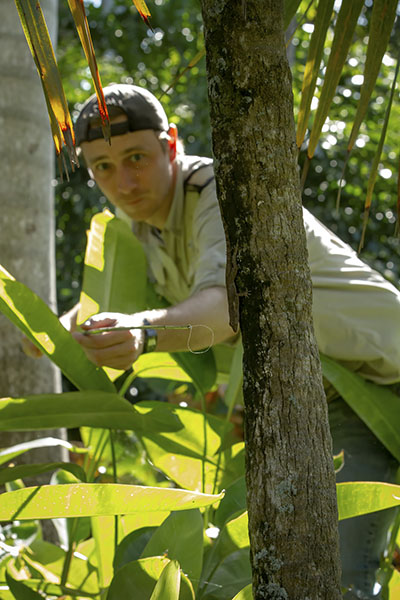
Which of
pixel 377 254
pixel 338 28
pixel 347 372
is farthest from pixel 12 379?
pixel 377 254

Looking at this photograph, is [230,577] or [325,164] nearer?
[230,577]

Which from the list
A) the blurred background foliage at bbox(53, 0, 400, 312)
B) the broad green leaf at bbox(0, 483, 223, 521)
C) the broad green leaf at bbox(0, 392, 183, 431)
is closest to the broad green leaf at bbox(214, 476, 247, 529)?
the broad green leaf at bbox(0, 392, 183, 431)

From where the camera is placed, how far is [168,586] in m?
0.81

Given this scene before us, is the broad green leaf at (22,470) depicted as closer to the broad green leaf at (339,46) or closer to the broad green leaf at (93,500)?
the broad green leaf at (93,500)

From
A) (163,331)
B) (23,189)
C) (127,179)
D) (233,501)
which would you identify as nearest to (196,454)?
(233,501)

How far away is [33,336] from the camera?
117 cm

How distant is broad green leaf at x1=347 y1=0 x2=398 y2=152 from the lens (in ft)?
2.97

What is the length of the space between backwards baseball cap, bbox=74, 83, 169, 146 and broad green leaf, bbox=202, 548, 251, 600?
2.75ft

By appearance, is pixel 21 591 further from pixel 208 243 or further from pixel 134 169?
pixel 134 169

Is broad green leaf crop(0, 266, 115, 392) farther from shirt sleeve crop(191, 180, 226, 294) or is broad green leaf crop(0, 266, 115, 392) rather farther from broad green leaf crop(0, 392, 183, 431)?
shirt sleeve crop(191, 180, 226, 294)

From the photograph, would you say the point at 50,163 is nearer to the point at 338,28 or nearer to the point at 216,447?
the point at 216,447

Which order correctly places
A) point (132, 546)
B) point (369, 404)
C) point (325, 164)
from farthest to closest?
point (325, 164)
point (369, 404)
point (132, 546)

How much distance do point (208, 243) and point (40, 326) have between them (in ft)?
1.27

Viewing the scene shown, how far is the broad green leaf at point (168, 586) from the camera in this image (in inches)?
31.5
